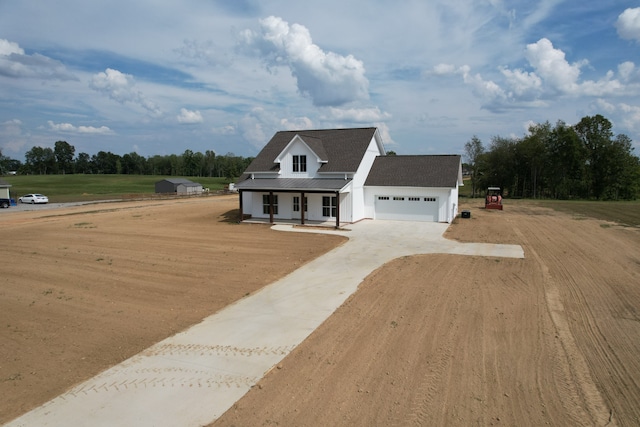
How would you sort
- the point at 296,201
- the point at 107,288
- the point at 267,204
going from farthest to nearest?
the point at 267,204 → the point at 296,201 → the point at 107,288

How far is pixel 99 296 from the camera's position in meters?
12.1

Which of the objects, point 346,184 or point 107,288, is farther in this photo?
point 346,184

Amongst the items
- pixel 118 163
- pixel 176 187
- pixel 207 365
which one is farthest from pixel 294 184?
pixel 118 163

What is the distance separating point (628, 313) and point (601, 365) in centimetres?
376

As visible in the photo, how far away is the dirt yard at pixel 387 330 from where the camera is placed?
20.8ft

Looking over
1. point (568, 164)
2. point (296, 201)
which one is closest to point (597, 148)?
point (568, 164)

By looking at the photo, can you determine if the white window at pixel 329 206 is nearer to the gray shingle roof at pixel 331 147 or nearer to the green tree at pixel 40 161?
the gray shingle roof at pixel 331 147

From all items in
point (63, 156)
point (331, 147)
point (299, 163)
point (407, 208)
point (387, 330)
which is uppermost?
point (63, 156)

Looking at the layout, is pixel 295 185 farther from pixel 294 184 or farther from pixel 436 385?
pixel 436 385

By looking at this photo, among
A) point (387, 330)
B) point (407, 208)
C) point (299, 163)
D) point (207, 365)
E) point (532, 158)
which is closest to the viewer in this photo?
point (207, 365)

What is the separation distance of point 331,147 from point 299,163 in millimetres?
3036

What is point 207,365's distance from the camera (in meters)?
7.71

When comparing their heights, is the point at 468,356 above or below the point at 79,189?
below

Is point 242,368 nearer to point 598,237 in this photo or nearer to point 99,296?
point 99,296
